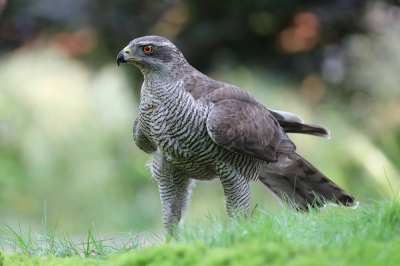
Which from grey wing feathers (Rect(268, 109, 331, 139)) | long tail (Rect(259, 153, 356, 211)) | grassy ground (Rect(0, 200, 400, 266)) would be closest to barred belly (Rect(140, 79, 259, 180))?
grassy ground (Rect(0, 200, 400, 266))

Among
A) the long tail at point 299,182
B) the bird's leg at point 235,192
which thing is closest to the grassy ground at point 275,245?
the bird's leg at point 235,192

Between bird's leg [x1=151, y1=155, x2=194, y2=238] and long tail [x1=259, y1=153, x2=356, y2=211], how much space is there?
2.74 ft

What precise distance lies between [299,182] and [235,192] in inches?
39.6

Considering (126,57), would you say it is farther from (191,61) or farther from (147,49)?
(191,61)

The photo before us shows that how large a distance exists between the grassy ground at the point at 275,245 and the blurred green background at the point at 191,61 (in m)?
2.78

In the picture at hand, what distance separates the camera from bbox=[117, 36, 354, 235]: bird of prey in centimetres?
329

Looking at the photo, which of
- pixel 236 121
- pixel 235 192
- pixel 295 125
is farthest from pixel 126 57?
pixel 295 125

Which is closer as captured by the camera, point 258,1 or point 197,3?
point 258,1

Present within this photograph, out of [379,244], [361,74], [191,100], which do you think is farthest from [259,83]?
[379,244]

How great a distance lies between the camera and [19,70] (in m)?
5.93

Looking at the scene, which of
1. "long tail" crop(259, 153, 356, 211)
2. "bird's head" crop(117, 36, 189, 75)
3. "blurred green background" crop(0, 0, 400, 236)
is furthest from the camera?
"blurred green background" crop(0, 0, 400, 236)

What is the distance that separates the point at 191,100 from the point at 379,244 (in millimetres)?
1754

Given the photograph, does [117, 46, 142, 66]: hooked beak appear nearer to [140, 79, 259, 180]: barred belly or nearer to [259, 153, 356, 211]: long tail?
[140, 79, 259, 180]: barred belly

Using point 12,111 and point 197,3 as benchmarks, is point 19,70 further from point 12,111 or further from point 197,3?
point 197,3
